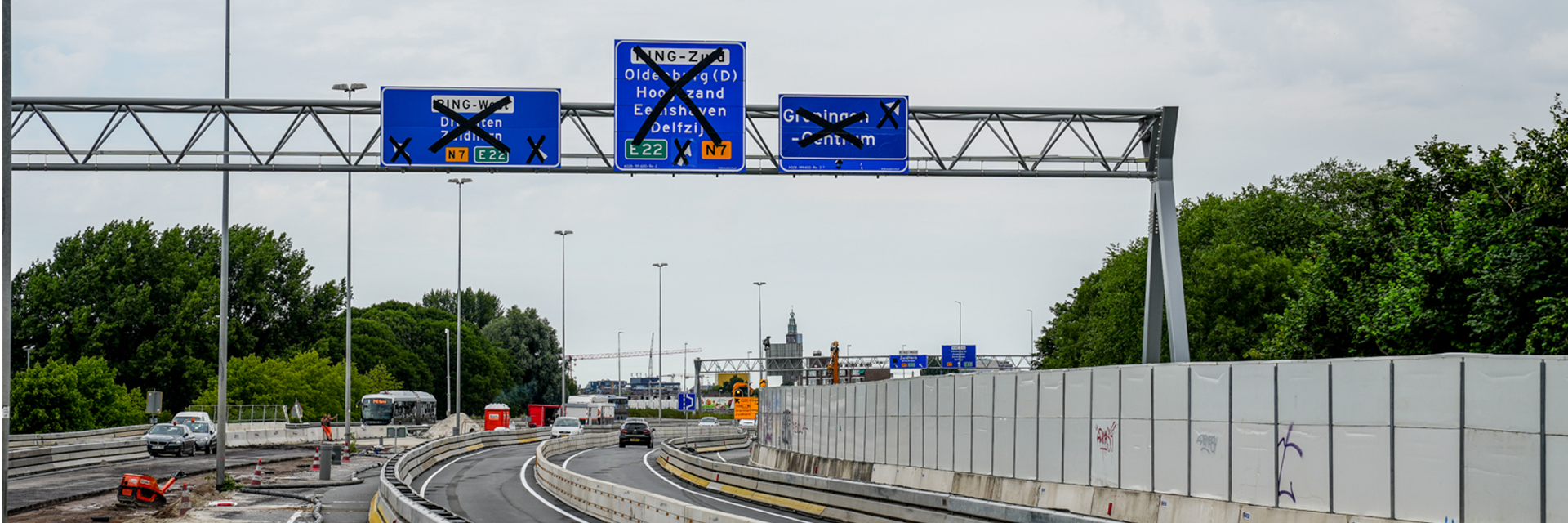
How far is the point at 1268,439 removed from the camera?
58.8 ft

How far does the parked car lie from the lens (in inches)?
2181

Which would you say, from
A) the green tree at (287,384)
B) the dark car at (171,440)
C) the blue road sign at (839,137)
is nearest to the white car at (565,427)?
the green tree at (287,384)

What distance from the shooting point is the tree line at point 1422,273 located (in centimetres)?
3253

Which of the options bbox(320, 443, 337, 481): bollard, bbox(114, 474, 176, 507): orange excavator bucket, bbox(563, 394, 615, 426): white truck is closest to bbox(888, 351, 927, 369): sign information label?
bbox(563, 394, 615, 426): white truck

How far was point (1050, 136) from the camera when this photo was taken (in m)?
25.2

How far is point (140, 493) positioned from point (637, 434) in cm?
4720

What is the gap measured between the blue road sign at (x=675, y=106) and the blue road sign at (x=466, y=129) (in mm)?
1334

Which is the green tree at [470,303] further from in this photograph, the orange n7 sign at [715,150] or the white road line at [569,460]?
the orange n7 sign at [715,150]

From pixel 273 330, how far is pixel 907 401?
88144mm

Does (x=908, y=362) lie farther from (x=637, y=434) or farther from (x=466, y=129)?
(x=466, y=129)

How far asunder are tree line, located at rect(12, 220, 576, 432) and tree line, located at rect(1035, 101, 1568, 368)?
59.3 m

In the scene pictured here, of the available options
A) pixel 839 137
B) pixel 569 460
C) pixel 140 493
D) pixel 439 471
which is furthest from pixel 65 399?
pixel 839 137

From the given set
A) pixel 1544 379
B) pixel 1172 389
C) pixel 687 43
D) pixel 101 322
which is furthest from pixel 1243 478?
pixel 101 322

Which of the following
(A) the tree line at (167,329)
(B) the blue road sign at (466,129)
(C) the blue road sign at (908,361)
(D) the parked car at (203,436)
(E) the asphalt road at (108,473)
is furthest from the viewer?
(C) the blue road sign at (908,361)
